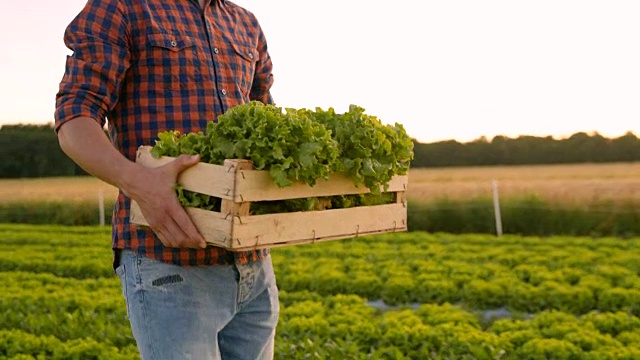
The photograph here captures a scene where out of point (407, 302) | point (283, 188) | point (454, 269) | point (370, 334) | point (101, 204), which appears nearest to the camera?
point (283, 188)

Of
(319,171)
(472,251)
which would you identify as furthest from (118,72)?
(472,251)

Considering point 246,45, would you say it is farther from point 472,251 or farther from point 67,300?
point 472,251

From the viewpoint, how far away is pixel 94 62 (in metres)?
2.26

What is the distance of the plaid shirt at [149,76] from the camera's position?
227cm

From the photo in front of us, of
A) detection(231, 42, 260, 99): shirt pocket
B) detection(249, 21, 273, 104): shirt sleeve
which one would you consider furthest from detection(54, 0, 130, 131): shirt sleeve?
detection(249, 21, 273, 104): shirt sleeve

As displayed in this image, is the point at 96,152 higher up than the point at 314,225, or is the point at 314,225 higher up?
the point at 96,152

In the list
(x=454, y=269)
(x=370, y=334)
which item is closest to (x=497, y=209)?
(x=454, y=269)

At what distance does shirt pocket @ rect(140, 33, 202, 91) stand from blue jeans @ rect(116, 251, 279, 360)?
580mm

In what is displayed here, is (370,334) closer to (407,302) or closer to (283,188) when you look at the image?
(407,302)

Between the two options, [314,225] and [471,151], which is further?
[471,151]

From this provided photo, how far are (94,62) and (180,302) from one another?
786 mm

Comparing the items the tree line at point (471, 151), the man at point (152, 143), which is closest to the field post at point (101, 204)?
the tree line at point (471, 151)

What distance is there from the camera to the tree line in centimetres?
2002

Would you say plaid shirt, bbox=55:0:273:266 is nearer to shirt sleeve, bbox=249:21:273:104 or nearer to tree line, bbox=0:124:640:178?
shirt sleeve, bbox=249:21:273:104
